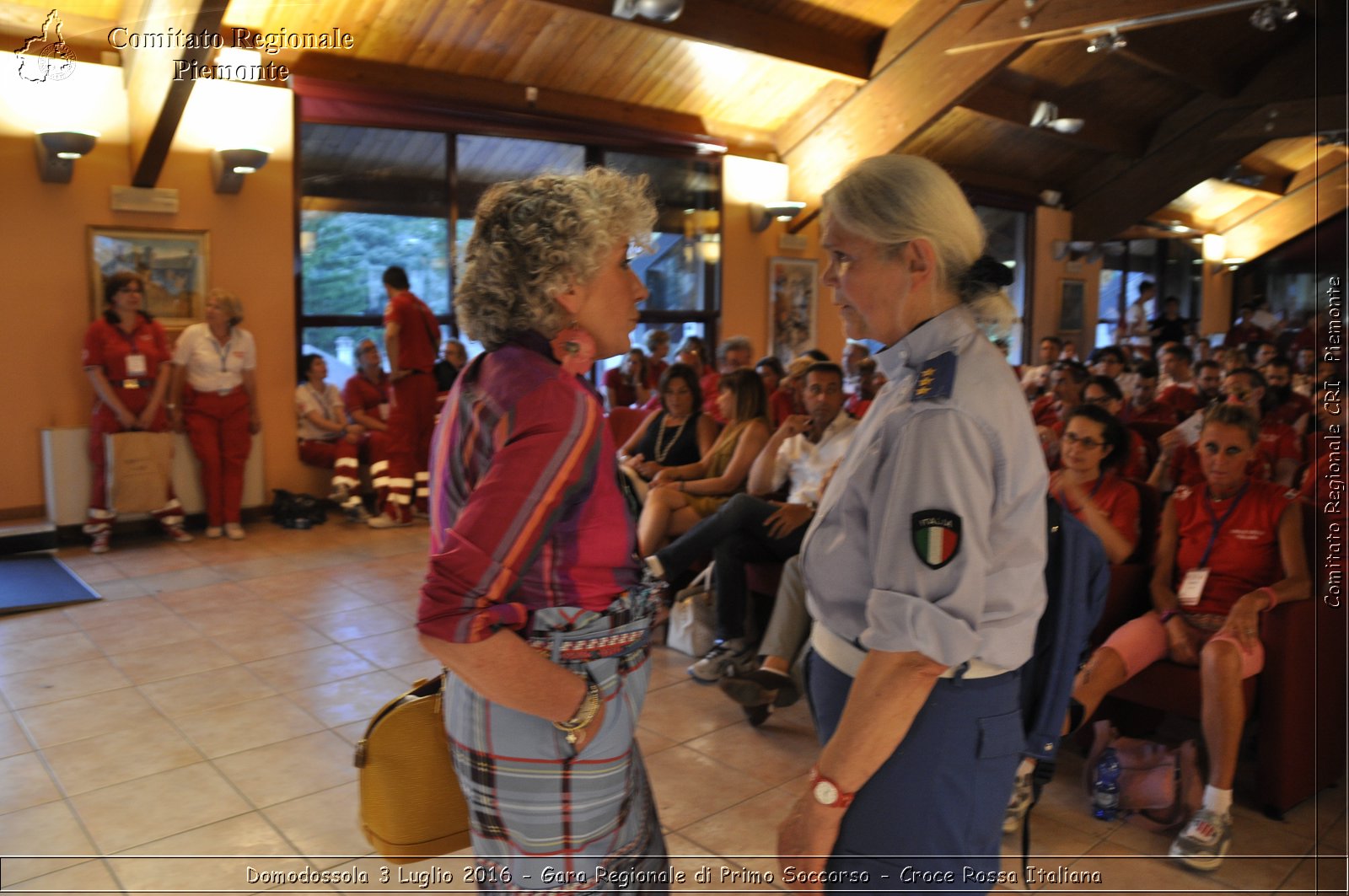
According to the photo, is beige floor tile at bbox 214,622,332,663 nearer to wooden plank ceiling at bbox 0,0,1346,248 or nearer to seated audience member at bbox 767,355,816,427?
seated audience member at bbox 767,355,816,427

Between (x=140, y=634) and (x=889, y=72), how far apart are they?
23.4 ft

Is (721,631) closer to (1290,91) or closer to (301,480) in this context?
(301,480)

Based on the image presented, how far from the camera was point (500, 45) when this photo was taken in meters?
7.48

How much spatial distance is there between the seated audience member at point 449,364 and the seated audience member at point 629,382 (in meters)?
1.23

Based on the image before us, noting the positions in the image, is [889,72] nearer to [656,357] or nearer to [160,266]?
[656,357]

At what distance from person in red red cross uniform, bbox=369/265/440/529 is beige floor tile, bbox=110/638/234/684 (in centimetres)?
264

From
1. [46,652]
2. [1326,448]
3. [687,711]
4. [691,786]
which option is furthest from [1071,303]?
[46,652]

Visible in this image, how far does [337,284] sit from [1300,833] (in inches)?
266

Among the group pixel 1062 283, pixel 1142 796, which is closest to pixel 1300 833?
pixel 1142 796

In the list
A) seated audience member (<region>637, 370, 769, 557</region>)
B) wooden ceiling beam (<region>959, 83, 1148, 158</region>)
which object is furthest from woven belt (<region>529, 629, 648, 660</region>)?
wooden ceiling beam (<region>959, 83, 1148, 158</region>)

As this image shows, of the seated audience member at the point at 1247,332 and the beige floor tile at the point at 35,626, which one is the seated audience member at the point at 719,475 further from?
the seated audience member at the point at 1247,332

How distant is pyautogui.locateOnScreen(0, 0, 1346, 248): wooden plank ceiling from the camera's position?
6914 mm

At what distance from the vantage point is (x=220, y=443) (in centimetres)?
651

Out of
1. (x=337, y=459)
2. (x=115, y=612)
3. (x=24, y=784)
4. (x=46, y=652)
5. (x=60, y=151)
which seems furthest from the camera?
(x=337, y=459)
